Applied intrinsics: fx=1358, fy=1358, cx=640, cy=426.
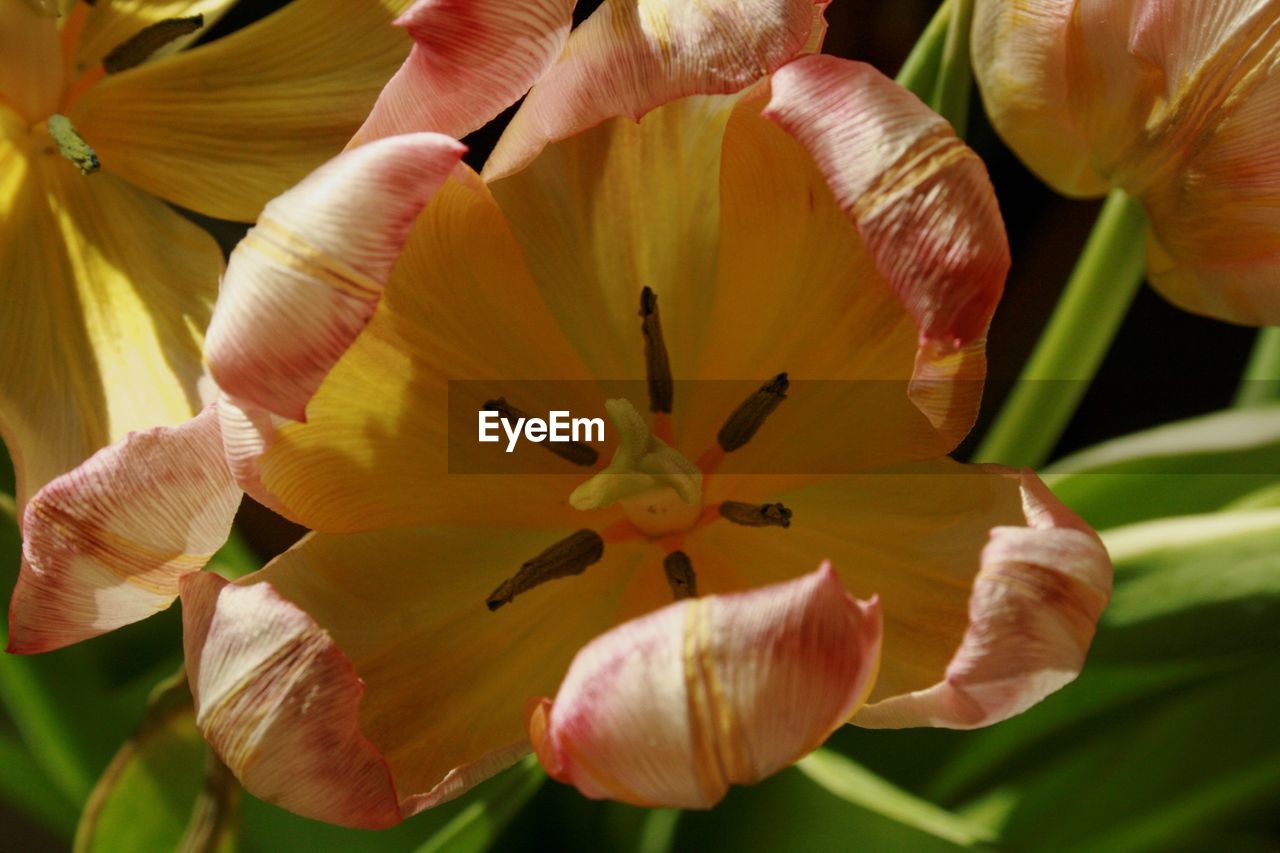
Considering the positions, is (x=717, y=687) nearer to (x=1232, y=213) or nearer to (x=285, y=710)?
(x=285, y=710)

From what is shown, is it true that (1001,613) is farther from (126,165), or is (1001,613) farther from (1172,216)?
(126,165)

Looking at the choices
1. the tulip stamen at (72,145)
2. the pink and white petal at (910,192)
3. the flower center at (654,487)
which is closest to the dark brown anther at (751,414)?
the flower center at (654,487)

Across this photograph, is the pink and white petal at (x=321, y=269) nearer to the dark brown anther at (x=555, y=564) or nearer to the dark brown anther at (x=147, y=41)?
the dark brown anther at (x=555, y=564)

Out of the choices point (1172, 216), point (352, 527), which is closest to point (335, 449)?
point (352, 527)

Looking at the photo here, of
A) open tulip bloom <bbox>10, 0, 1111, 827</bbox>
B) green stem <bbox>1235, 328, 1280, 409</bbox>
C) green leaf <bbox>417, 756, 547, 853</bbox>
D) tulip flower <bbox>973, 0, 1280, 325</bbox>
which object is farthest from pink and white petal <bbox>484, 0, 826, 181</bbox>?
green stem <bbox>1235, 328, 1280, 409</bbox>

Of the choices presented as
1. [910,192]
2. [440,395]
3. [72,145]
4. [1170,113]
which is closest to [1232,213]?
[1170,113]

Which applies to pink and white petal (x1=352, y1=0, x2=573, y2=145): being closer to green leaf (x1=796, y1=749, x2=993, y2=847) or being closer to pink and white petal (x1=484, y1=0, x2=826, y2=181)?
pink and white petal (x1=484, y1=0, x2=826, y2=181)
